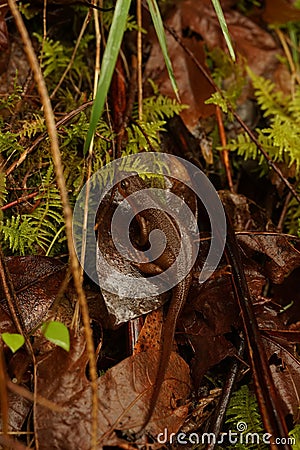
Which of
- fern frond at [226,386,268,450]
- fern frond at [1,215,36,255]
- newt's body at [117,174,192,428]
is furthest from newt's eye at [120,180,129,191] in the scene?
fern frond at [226,386,268,450]

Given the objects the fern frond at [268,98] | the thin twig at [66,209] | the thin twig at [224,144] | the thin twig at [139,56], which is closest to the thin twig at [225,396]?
the thin twig at [66,209]

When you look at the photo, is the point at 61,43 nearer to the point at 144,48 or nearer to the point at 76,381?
the point at 144,48

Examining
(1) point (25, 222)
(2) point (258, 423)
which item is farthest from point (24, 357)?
(2) point (258, 423)

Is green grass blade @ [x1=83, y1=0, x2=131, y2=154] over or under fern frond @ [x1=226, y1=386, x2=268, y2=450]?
over

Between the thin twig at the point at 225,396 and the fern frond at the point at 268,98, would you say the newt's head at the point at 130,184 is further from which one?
the fern frond at the point at 268,98

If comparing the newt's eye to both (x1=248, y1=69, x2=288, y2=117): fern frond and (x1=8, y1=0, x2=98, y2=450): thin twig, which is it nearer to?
(x1=8, y1=0, x2=98, y2=450): thin twig

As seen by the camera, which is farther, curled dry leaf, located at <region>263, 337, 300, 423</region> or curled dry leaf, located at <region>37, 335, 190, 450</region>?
curled dry leaf, located at <region>263, 337, 300, 423</region>
